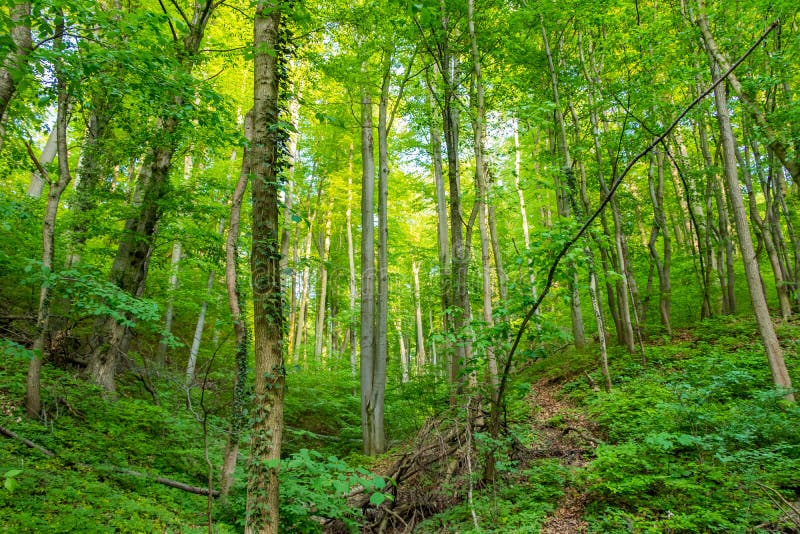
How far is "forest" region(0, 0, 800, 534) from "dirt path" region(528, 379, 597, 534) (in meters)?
0.04

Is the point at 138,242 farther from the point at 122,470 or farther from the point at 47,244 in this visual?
the point at 122,470

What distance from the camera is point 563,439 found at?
6.03 meters

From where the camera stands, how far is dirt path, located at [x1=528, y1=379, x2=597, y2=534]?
4089 millimetres

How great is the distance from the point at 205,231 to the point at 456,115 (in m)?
6.89

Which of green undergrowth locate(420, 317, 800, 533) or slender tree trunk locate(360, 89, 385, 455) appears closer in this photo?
green undergrowth locate(420, 317, 800, 533)

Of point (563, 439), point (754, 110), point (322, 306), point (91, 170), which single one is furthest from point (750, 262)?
point (322, 306)

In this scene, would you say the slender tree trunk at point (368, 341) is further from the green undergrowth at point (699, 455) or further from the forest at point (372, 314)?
the green undergrowth at point (699, 455)

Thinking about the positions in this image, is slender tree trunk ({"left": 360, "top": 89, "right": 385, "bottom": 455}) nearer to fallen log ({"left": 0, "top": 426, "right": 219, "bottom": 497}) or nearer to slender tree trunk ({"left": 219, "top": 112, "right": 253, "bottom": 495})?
fallen log ({"left": 0, "top": 426, "right": 219, "bottom": 497})

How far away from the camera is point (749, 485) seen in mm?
3828

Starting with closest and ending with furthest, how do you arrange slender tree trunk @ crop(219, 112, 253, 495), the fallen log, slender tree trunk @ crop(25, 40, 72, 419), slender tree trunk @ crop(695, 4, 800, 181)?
Result: slender tree trunk @ crop(219, 112, 253, 495) < the fallen log < slender tree trunk @ crop(25, 40, 72, 419) < slender tree trunk @ crop(695, 4, 800, 181)

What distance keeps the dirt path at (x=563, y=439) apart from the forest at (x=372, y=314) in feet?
0.14

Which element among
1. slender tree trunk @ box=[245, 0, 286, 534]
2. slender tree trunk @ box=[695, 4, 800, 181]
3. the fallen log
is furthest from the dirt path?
slender tree trunk @ box=[695, 4, 800, 181]

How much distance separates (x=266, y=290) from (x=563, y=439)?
4.88 m

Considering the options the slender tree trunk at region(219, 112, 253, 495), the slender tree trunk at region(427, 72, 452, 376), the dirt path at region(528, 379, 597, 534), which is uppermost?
the slender tree trunk at region(427, 72, 452, 376)
